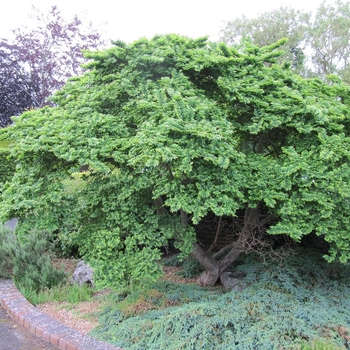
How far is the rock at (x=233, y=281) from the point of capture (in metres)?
3.88

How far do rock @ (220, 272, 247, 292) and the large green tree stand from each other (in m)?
1.00

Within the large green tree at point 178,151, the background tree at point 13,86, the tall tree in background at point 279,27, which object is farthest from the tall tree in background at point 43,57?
the large green tree at point 178,151

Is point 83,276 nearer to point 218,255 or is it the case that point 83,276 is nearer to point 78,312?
point 78,312

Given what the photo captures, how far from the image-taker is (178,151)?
250 cm

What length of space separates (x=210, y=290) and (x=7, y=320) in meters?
2.32

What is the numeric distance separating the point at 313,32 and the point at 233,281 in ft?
62.6

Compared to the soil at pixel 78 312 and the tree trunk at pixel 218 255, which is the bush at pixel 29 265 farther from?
the tree trunk at pixel 218 255

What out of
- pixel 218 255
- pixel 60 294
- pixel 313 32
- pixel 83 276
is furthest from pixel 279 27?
pixel 60 294

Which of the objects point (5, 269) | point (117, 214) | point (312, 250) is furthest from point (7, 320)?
point (312, 250)

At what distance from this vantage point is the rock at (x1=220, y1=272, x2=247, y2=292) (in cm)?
388

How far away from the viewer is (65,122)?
303cm

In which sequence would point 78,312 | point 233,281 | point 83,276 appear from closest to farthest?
point 78,312 < point 233,281 < point 83,276

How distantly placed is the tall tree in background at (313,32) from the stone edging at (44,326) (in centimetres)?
1862

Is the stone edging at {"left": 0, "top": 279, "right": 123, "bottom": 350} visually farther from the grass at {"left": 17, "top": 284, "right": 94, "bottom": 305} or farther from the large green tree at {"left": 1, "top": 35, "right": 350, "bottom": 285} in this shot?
the large green tree at {"left": 1, "top": 35, "right": 350, "bottom": 285}
